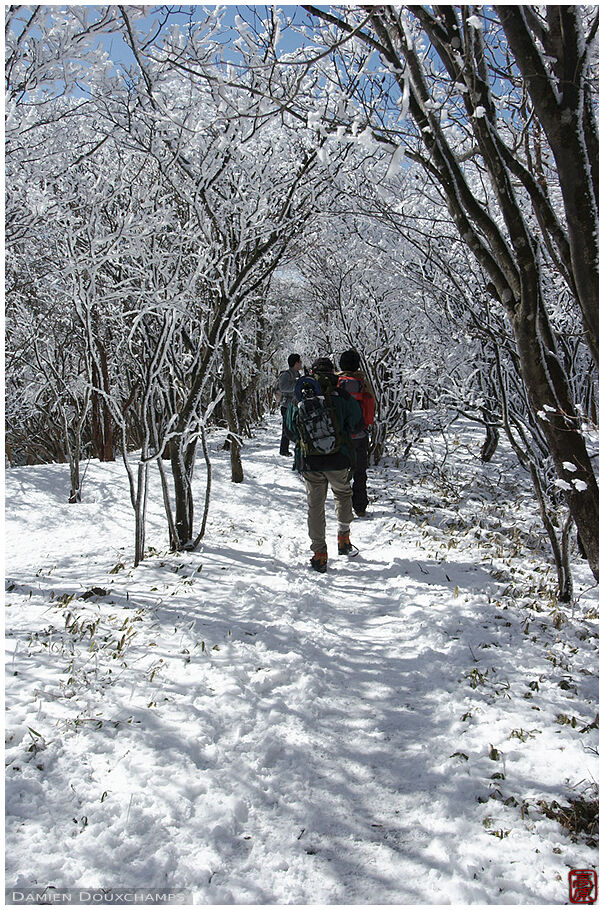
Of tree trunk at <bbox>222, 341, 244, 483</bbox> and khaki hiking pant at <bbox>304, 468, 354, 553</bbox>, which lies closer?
khaki hiking pant at <bbox>304, 468, 354, 553</bbox>

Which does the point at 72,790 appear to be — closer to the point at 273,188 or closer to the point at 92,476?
the point at 273,188

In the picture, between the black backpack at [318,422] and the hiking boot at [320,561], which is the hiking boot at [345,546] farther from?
the black backpack at [318,422]

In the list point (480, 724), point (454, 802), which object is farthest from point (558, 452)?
point (454, 802)

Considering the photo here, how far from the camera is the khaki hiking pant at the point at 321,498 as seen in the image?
215 inches

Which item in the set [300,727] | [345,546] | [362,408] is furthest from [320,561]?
[362,408]

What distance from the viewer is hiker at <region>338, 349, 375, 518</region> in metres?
6.93

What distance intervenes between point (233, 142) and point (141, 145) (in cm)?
107

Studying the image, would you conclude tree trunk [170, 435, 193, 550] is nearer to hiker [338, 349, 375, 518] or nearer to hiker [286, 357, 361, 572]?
hiker [286, 357, 361, 572]

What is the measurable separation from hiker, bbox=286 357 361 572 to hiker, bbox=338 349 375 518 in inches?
36.7

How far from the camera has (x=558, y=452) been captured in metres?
2.73

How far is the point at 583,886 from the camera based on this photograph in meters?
1.92

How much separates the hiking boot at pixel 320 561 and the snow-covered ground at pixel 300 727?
161 millimetres

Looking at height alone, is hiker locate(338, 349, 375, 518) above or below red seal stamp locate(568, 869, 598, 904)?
above

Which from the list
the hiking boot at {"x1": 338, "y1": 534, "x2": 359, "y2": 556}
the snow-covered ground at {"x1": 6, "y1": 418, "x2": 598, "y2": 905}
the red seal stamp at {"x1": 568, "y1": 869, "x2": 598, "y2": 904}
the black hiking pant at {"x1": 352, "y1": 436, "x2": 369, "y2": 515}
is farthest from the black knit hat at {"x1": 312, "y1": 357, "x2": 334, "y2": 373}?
the red seal stamp at {"x1": 568, "y1": 869, "x2": 598, "y2": 904}
